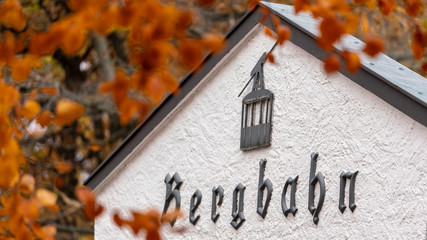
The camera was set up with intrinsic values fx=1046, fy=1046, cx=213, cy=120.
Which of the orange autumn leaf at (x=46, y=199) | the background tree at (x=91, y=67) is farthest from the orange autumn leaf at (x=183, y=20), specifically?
the orange autumn leaf at (x=46, y=199)

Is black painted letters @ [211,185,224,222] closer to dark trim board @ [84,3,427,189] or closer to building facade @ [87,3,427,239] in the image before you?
building facade @ [87,3,427,239]

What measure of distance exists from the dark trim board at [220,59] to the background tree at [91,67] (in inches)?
9.1

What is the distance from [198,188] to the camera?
1016cm

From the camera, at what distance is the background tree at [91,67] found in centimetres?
523

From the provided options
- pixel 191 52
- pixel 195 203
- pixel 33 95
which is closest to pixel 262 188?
pixel 195 203

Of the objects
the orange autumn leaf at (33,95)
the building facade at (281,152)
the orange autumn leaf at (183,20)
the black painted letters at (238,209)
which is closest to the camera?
the orange autumn leaf at (183,20)

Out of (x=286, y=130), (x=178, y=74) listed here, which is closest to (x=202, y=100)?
(x=286, y=130)

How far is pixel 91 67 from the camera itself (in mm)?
21625

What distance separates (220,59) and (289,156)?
4.56ft

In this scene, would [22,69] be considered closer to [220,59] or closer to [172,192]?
[220,59]

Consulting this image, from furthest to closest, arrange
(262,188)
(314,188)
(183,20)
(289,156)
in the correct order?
(262,188) < (289,156) < (314,188) < (183,20)

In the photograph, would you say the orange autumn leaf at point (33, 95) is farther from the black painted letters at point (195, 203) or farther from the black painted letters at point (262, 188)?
the black painted letters at point (262, 188)

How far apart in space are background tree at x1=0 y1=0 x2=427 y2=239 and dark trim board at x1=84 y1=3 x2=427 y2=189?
0.76 ft

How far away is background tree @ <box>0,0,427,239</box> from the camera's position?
206 inches
